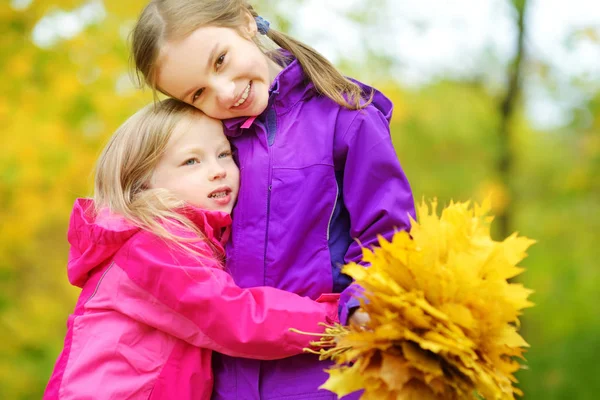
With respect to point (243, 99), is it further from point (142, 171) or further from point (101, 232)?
point (101, 232)

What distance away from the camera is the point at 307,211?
7.14ft

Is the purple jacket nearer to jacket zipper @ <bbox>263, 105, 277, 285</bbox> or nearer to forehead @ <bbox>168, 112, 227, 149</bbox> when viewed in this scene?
jacket zipper @ <bbox>263, 105, 277, 285</bbox>

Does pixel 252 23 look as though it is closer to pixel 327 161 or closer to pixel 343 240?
pixel 327 161

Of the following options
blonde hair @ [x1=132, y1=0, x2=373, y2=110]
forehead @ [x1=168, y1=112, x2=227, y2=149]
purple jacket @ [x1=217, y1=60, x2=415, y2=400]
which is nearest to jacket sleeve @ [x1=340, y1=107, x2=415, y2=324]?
purple jacket @ [x1=217, y1=60, x2=415, y2=400]

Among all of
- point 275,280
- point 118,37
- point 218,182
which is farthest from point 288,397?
point 118,37

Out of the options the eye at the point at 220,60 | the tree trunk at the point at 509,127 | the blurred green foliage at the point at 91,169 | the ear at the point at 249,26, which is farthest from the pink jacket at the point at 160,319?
the tree trunk at the point at 509,127

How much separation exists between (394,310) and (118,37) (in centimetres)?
426

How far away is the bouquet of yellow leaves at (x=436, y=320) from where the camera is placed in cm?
172

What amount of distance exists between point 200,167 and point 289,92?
0.39 meters

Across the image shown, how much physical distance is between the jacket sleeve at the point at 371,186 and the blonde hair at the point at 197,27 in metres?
0.10

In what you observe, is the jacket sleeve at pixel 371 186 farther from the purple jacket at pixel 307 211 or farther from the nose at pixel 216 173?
the nose at pixel 216 173

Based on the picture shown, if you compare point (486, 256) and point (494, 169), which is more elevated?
point (486, 256)

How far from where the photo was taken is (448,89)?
763 centimetres

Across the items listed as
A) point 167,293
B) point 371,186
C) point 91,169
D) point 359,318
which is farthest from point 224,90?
point 91,169
